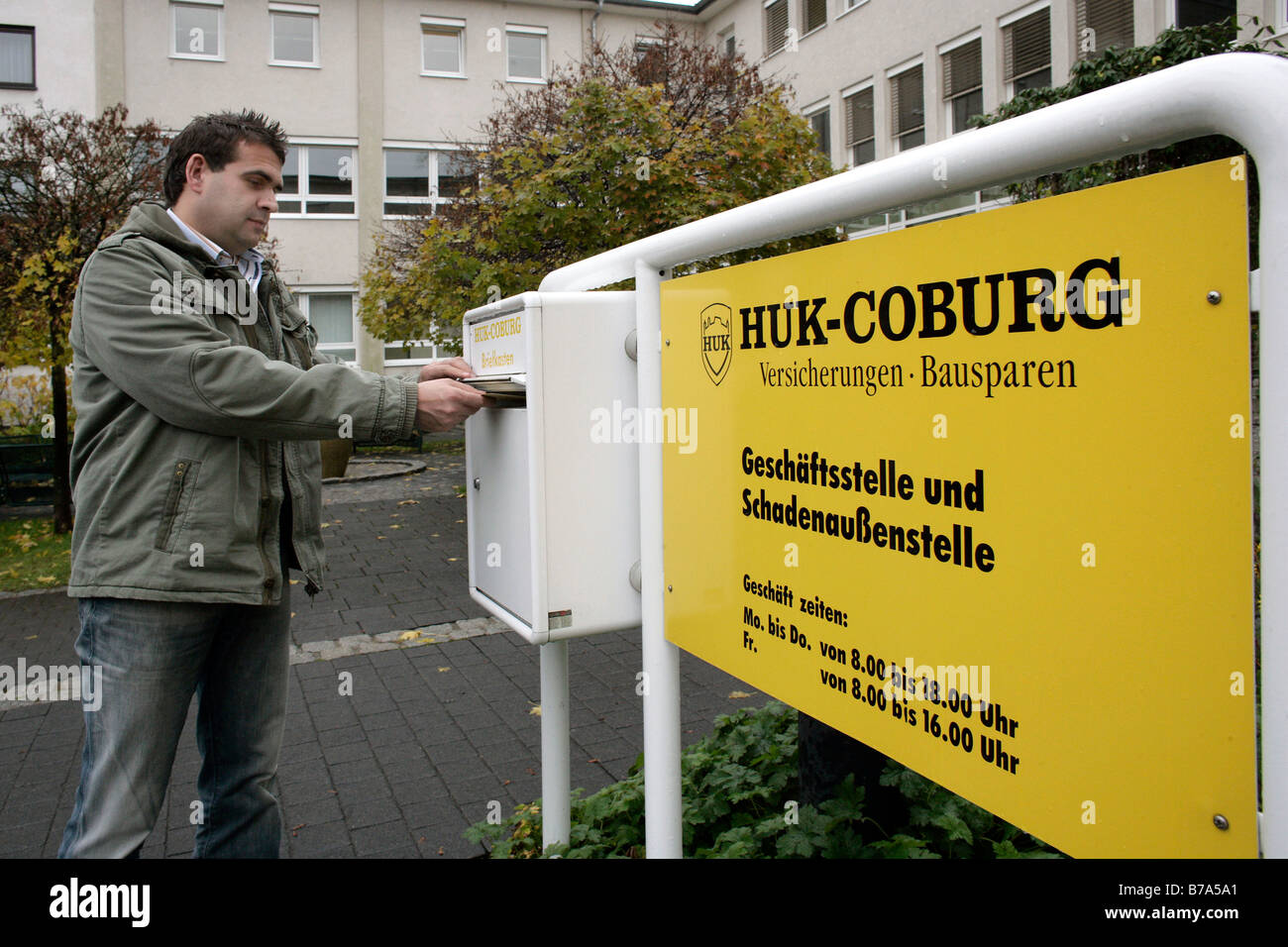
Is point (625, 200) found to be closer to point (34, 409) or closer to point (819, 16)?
point (34, 409)

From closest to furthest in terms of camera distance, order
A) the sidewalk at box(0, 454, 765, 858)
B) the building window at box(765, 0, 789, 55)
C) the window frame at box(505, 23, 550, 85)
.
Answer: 1. the sidewalk at box(0, 454, 765, 858)
2. the building window at box(765, 0, 789, 55)
3. the window frame at box(505, 23, 550, 85)

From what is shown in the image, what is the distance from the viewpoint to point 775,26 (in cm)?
2355

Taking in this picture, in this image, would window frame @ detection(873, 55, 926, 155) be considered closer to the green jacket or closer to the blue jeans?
the green jacket

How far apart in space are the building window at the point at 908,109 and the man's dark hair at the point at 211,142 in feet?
58.3

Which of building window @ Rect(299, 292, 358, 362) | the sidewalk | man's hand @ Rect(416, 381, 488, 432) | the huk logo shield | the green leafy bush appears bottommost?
the sidewalk

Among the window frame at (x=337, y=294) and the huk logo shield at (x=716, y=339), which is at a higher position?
the window frame at (x=337, y=294)

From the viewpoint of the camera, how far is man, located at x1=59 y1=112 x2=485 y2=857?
2125 mm

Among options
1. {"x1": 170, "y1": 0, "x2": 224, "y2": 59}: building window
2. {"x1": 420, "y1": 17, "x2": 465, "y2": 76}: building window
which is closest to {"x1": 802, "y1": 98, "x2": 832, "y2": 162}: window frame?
{"x1": 420, "y1": 17, "x2": 465, "y2": 76}: building window

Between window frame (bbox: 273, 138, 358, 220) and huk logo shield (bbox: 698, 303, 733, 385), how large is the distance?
2474cm

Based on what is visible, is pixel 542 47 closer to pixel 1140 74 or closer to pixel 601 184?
pixel 601 184

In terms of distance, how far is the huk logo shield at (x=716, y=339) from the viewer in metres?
1.73

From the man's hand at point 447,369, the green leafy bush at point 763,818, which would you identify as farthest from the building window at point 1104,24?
the man's hand at point 447,369

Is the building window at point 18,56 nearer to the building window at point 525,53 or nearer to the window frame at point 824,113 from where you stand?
the building window at point 525,53
